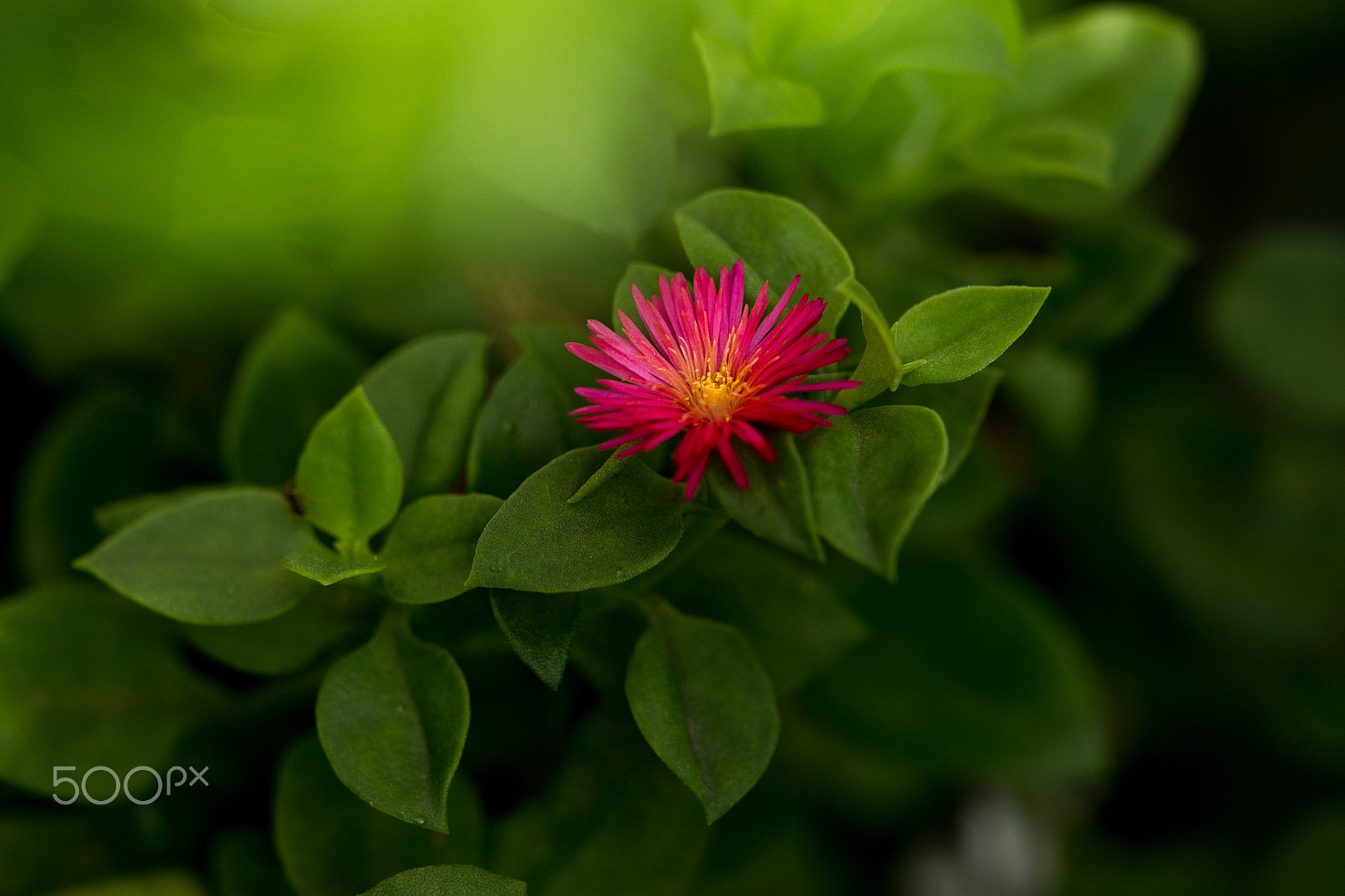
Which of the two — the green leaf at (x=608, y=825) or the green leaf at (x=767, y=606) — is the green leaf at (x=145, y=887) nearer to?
the green leaf at (x=608, y=825)

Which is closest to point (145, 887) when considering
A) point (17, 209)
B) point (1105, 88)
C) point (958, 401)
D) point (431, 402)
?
point (431, 402)

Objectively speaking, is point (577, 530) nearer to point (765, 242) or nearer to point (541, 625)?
point (541, 625)

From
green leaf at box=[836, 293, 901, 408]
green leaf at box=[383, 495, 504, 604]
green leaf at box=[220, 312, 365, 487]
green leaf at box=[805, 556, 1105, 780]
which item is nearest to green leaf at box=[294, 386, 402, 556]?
green leaf at box=[383, 495, 504, 604]

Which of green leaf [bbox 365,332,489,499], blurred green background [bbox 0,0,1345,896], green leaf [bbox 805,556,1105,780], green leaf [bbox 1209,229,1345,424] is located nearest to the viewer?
green leaf [bbox 365,332,489,499]

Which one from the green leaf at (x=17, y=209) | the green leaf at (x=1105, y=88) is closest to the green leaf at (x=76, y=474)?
the green leaf at (x=17, y=209)

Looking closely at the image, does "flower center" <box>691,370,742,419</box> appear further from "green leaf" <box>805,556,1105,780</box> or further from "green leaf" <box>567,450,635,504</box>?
"green leaf" <box>805,556,1105,780</box>

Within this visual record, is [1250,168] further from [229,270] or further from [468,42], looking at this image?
[229,270]

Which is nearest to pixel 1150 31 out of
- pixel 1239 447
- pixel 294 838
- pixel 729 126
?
pixel 729 126
